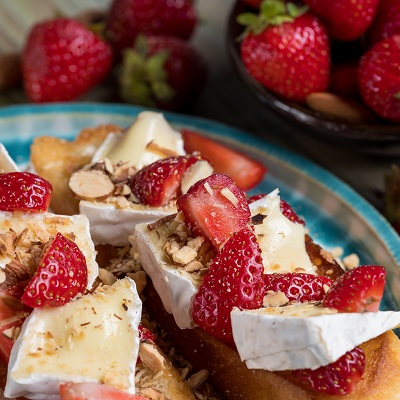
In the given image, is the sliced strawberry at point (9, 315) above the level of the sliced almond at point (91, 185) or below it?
below

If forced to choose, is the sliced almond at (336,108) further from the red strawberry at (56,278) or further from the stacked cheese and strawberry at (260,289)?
the red strawberry at (56,278)

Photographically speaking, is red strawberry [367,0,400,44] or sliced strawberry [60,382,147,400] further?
red strawberry [367,0,400,44]

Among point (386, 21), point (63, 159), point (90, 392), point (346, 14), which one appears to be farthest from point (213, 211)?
point (386, 21)

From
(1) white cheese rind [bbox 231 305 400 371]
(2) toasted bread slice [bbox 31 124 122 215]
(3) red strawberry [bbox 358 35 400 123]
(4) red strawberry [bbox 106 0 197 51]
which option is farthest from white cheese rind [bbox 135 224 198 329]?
(4) red strawberry [bbox 106 0 197 51]

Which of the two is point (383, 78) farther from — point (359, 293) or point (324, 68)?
point (359, 293)

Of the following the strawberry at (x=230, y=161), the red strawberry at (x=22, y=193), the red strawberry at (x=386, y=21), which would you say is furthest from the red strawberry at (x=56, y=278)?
the red strawberry at (x=386, y=21)

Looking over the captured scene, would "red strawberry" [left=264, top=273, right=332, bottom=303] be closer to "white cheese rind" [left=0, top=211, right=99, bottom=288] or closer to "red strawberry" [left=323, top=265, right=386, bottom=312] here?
"red strawberry" [left=323, top=265, right=386, bottom=312]
